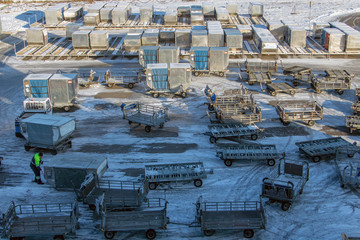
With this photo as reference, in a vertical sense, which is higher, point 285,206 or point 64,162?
point 64,162

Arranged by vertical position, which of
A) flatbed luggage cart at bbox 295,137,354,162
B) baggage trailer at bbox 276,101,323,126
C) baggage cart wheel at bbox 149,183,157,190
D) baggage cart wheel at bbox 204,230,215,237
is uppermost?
baggage trailer at bbox 276,101,323,126

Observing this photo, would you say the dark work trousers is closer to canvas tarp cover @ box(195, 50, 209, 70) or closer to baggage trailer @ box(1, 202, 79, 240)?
baggage trailer @ box(1, 202, 79, 240)

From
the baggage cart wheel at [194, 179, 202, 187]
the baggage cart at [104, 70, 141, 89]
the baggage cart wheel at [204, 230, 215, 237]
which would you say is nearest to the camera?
the baggage cart wheel at [204, 230, 215, 237]

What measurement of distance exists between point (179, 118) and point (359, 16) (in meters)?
45.5

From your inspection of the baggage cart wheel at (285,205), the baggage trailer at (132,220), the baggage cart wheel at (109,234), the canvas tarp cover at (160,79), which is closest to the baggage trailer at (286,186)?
the baggage cart wheel at (285,205)

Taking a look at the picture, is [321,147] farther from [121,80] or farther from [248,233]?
[121,80]

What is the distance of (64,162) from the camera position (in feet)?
70.6

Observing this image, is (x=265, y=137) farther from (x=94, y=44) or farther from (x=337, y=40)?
(x=94, y=44)

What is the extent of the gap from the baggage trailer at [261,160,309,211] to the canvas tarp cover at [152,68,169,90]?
15.9 metres

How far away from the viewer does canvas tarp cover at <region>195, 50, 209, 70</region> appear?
3984 centimetres

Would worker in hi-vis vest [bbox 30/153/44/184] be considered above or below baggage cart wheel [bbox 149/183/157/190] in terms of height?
above

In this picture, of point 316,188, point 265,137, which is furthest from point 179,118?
point 316,188

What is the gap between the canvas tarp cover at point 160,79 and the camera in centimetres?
3500

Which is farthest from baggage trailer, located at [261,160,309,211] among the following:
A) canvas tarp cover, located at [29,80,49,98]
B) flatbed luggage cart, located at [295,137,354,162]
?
canvas tarp cover, located at [29,80,49,98]
